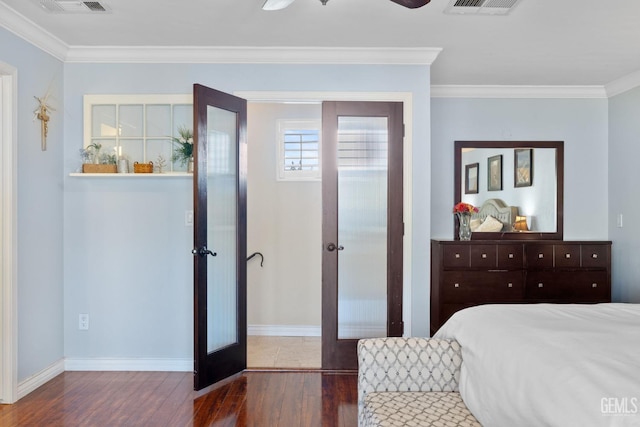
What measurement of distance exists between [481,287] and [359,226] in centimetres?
137

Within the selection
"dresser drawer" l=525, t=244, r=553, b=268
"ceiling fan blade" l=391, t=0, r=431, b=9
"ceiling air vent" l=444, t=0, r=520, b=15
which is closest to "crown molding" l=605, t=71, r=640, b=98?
"dresser drawer" l=525, t=244, r=553, b=268

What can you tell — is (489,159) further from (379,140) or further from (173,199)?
(173,199)

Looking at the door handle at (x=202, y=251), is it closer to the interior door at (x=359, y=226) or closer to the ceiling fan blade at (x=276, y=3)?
the interior door at (x=359, y=226)

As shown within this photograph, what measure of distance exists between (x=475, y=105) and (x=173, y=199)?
3110mm

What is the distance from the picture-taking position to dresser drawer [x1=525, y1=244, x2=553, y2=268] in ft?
13.5

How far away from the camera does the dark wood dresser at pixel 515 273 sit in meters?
4.04

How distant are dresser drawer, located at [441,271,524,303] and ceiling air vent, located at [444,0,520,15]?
7.20 ft

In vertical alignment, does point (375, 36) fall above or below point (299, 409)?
above

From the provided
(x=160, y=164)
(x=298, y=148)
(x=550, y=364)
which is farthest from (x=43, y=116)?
(x=550, y=364)

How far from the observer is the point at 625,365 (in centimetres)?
145

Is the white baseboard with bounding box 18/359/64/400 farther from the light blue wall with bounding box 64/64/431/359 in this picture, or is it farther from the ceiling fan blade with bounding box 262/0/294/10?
the ceiling fan blade with bounding box 262/0/294/10

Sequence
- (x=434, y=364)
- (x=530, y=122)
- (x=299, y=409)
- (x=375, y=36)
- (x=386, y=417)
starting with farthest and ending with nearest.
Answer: (x=530, y=122), (x=375, y=36), (x=299, y=409), (x=434, y=364), (x=386, y=417)

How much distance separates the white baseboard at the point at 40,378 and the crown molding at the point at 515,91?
4133 millimetres

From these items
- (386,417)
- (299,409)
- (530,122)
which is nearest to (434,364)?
(386,417)
